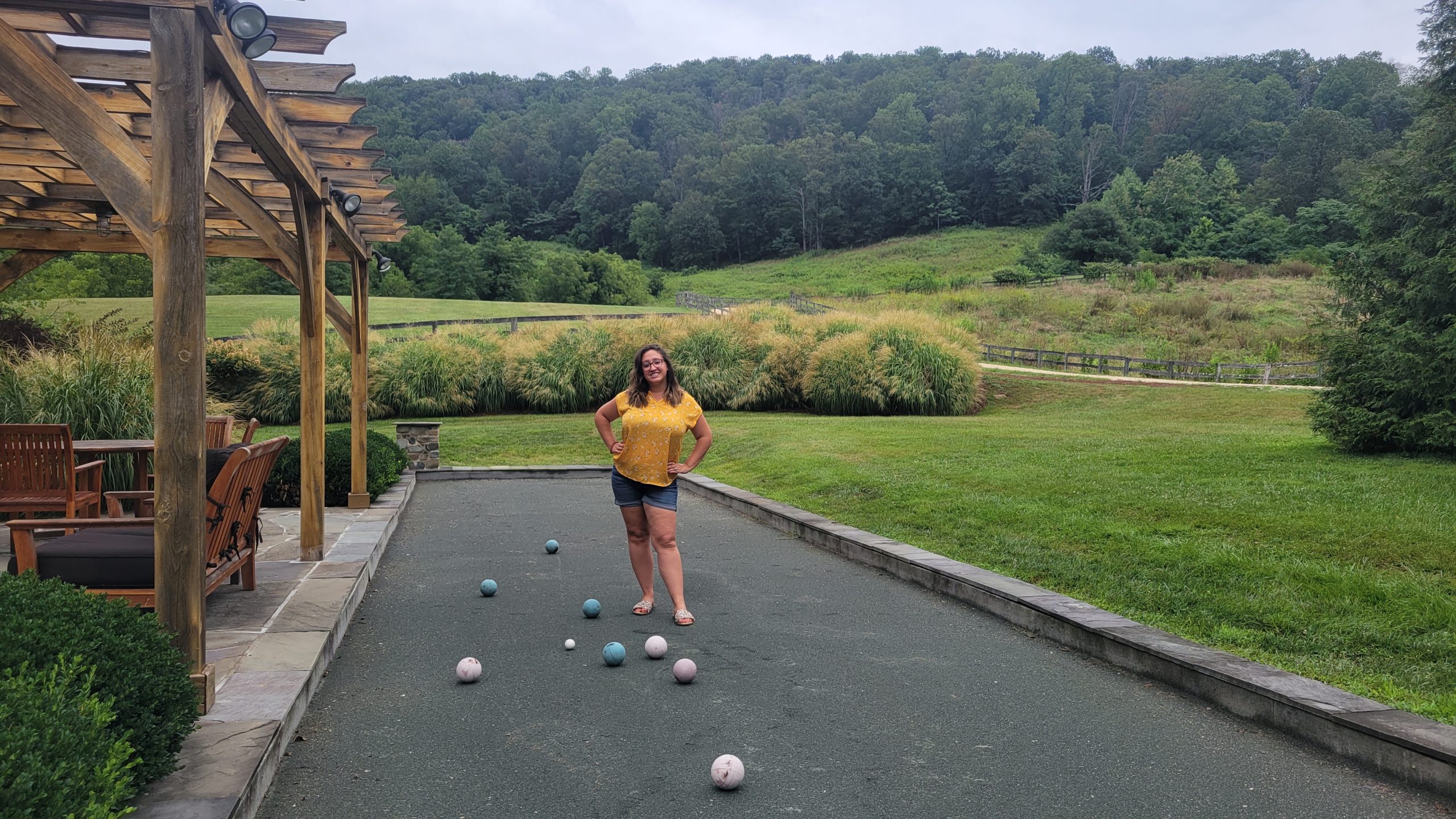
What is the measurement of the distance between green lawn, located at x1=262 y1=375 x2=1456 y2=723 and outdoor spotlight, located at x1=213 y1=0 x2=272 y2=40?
207 inches

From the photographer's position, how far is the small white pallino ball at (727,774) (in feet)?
11.1

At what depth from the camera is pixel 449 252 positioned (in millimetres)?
62344

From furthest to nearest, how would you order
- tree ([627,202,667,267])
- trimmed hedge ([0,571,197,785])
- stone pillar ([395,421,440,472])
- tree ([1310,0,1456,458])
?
tree ([627,202,667,267]), stone pillar ([395,421,440,472]), tree ([1310,0,1456,458]), trimmed hedge ([0,571,197,785])

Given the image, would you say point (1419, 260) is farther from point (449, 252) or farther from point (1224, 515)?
point (449, 252)

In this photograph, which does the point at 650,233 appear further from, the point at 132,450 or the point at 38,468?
the point at 38,468

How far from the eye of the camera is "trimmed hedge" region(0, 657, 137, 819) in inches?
81.9

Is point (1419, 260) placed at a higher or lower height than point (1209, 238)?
lower

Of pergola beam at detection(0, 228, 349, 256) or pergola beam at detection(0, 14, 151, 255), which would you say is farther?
pergola beam at detection(0, 228, 349, 256)

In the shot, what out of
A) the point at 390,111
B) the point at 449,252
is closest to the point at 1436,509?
the point at 449,252

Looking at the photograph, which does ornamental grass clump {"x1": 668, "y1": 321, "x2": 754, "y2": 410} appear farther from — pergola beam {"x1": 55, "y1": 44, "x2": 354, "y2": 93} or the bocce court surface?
pergola beam {"x1": 55, "y1": 44, "x2": 354, "y2": 93}

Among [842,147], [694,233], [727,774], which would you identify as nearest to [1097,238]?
[842,147]

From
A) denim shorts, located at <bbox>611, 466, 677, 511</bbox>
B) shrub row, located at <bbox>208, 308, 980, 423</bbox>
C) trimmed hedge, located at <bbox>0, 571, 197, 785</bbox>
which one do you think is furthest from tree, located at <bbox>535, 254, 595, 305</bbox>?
trimmed hedge, located at <bbox>0, 571, 197, 785</bbox>

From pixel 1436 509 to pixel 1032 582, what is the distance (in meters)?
3.52

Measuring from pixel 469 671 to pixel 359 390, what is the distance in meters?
5.57
